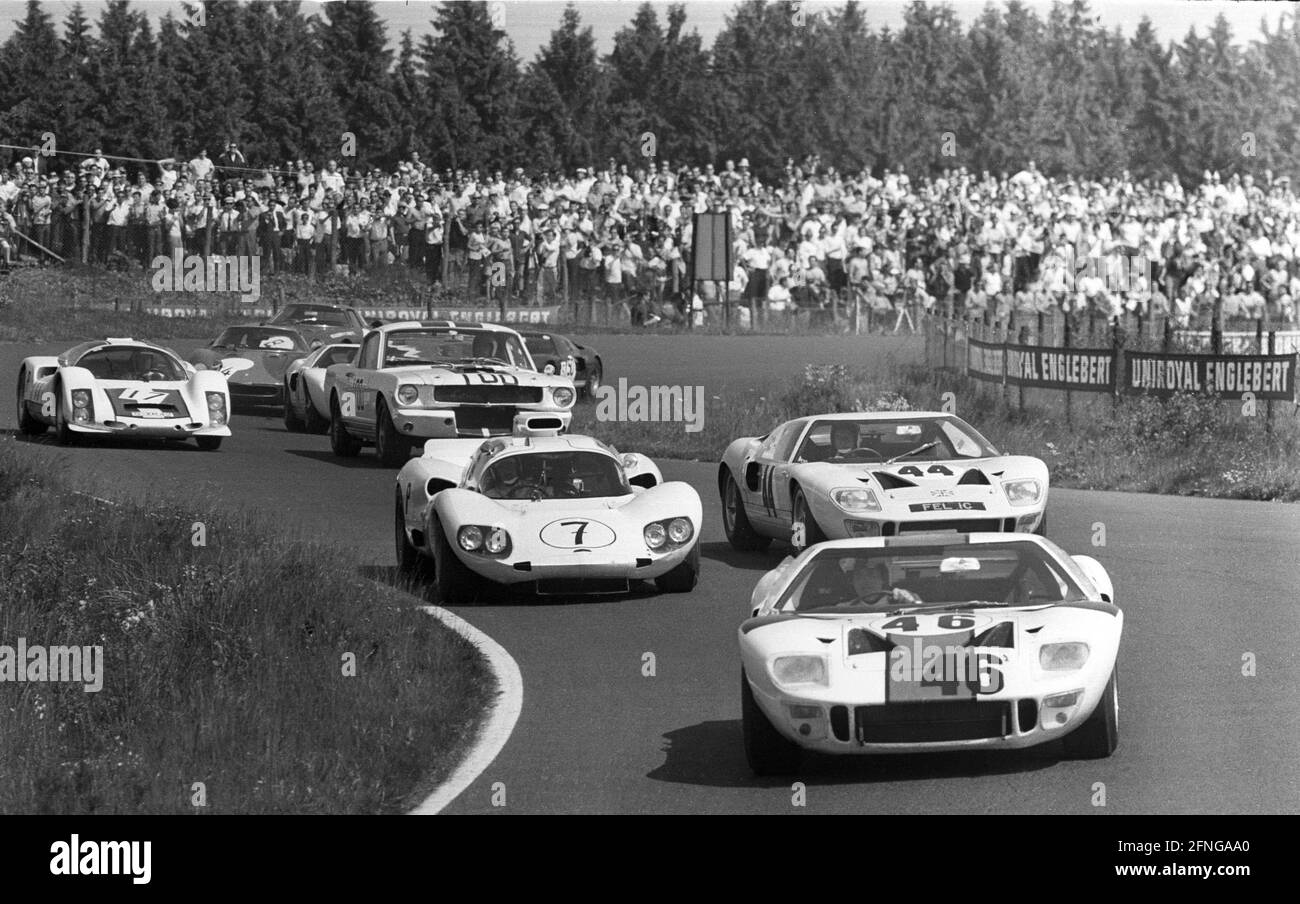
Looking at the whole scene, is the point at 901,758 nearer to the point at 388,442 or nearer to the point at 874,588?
the point at 874,588

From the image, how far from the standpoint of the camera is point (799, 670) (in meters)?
9.05

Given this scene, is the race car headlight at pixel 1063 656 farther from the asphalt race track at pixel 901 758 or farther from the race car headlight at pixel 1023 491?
the race car headlight at pixel 1023 491

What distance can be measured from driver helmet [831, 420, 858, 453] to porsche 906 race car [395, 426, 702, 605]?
1.73 m

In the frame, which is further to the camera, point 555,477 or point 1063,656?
point 555,477

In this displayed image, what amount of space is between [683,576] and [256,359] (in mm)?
17200

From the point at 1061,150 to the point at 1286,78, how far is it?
7714 millimetres

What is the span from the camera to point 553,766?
377 inches

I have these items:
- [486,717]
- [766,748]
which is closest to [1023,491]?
[486,717]

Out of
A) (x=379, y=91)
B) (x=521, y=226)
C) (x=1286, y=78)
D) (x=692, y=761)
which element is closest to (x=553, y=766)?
(x=692, y=761)

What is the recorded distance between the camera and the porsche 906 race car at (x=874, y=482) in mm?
15070

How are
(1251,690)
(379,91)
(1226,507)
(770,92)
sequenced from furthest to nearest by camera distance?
(770,92)
(379,91)
(1226,507)
(1251,690)

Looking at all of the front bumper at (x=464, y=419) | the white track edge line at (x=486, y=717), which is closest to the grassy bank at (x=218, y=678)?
the white track edge line at (x=486, y=717)

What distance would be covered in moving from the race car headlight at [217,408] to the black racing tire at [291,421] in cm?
317

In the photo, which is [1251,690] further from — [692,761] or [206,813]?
[206,813]
